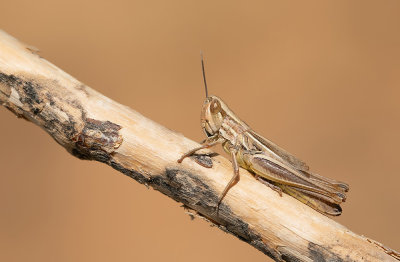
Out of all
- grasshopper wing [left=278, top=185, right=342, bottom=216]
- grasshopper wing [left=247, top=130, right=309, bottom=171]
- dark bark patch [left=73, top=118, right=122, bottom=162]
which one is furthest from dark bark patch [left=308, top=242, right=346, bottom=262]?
dark bark patch [left=73, top=118, right=122, bottom=162]

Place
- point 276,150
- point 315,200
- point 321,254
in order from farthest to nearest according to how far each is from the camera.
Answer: point 276,150 < point 315,200 < point 321,254

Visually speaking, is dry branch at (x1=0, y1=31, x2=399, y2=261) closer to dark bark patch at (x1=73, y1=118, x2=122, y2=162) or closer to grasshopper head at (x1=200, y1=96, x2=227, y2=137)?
dark bark patch at (x1=73, y1=118, x2=122, y2=162)

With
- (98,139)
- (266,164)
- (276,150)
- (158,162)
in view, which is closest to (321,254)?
(266,164)

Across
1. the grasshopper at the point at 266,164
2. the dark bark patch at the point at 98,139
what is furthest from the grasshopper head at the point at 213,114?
the dark bark patch at the point at 98,139

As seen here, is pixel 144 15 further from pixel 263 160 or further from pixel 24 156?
pixel 263 160

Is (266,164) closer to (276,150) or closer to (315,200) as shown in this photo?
(276,150)

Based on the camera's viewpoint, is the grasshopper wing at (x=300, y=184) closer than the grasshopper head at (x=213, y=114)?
Yes

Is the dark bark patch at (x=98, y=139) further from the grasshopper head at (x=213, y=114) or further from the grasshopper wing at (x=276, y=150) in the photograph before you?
the grasshopper wing at (x=276, y=150)
